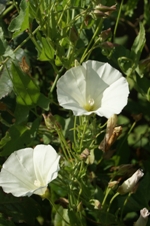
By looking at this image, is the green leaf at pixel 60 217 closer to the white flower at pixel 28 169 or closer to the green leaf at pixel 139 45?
the white flower at pixel 28 169

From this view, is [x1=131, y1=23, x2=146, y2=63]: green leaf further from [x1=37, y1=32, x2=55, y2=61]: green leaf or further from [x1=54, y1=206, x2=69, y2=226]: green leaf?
[x1=54, y1=206, x2=69, y2=226]: green leaf

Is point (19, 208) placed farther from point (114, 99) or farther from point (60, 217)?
point (114, 99)

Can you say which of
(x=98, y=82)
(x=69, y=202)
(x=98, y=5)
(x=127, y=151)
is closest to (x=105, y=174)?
(x=127, y=151)

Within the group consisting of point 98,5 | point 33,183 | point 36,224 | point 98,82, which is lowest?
point 36,224

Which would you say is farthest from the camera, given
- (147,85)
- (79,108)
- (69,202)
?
(147,85)

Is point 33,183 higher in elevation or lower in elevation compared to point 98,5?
lower

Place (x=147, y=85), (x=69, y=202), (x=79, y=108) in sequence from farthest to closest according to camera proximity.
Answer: (x=147, y=85) → (x=69, y=202) → (x=79, y=108)

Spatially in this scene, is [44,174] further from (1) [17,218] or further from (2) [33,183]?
(1) [17,218]
